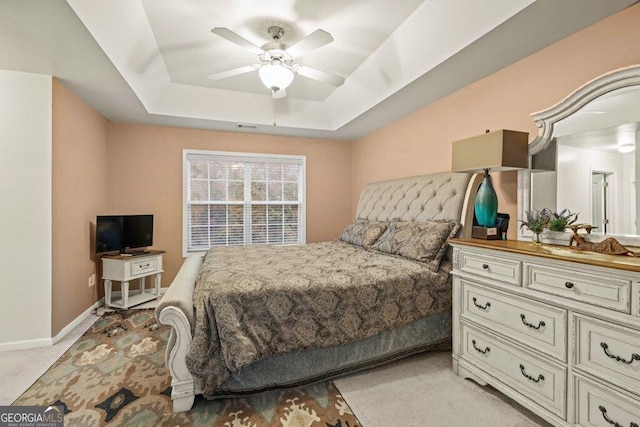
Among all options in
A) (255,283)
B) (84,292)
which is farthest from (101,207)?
(255,283)

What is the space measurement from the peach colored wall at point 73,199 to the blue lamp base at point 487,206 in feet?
12.4

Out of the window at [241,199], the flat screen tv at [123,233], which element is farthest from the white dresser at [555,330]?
the flat screen tv at [123,233]

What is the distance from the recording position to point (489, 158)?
2211 mm

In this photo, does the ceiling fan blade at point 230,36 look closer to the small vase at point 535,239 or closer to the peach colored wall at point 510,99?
the peach colored wall at point 510,99

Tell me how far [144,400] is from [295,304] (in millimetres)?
1135

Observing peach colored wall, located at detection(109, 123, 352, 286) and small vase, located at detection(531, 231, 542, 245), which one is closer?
small vase, located at detection(531, 231, 542, 245)

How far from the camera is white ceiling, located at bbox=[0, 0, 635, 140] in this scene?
1960 millimetres

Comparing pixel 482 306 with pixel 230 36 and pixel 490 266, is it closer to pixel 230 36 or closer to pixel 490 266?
pixel 490 266

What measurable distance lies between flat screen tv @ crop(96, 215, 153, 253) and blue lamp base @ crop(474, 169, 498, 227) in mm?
4009

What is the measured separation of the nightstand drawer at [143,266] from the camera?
11.8 feet

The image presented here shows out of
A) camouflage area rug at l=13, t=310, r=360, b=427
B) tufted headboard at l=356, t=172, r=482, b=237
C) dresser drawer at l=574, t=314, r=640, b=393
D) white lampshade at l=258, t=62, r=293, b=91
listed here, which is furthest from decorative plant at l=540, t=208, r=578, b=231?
white lampshade at l=258, t=62, r=293, b=91

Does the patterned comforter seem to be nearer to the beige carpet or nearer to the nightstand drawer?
the beige carpet

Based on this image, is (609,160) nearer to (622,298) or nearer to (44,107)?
(622,298)

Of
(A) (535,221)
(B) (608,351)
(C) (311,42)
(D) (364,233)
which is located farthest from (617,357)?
(C) (311,42)
